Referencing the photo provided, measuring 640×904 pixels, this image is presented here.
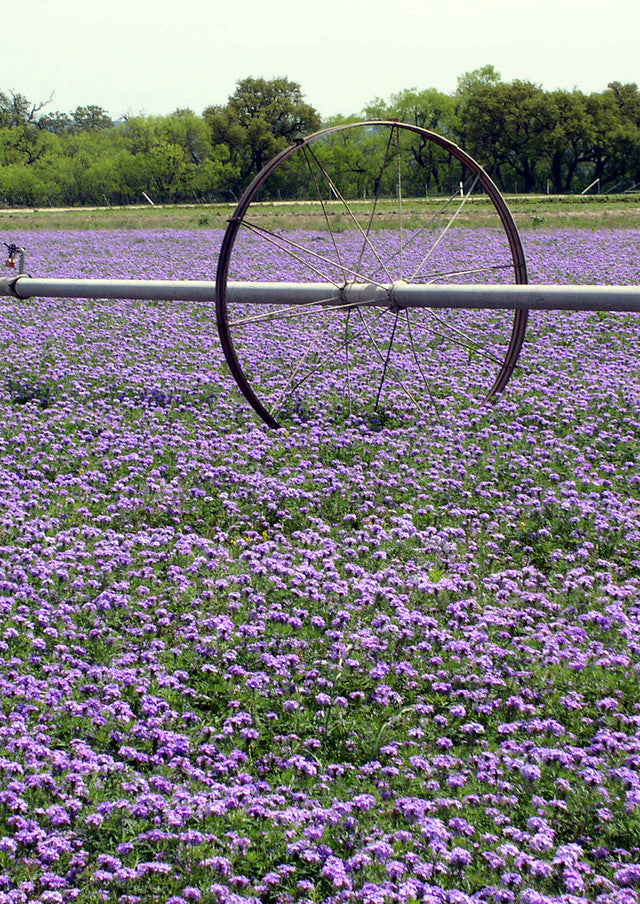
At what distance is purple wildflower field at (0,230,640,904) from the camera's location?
3.46 meters

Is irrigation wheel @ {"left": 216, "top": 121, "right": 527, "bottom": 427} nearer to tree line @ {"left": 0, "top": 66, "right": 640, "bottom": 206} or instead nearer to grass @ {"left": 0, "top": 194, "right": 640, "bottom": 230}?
grass @ {"left": 0, "top": 194, "right": 640, "bottom": 230}

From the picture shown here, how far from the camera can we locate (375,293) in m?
8.68

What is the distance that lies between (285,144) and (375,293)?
71.6 meters

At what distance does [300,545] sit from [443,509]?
1.09 metres

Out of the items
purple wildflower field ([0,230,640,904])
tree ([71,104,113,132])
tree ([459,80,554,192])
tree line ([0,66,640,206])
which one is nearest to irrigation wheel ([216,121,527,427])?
purple wildflower field ([0,230,640,904])

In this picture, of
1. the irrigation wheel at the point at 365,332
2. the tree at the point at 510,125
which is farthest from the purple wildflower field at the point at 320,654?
the tree at the point at 510,125

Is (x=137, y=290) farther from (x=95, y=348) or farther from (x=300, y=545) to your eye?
(x=300, y=545)

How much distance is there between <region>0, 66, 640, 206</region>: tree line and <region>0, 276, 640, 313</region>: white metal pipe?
139 ft

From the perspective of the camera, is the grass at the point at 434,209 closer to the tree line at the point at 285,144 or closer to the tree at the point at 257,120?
the tree line at the point at 285,144

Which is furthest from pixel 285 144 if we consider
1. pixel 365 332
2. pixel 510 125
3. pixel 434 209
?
pixel 365 332

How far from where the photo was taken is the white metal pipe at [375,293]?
25.6ft

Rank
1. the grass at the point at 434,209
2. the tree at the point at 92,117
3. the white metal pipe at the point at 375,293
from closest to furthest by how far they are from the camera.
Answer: the white metal pipe at the point at 375,293 → the grass at the point at 434,209 → the tree at the point at 92,117

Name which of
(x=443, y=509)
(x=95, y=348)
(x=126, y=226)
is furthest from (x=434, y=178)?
(x=443, y=509)

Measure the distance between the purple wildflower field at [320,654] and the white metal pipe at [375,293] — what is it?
1.03 meters
